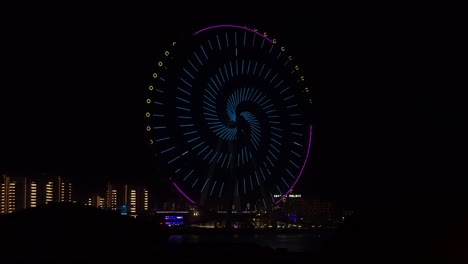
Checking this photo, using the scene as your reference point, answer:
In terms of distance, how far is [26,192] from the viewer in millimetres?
88562

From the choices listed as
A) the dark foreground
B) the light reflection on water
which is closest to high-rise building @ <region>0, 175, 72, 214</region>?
the light reflection on water

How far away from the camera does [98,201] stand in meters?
107

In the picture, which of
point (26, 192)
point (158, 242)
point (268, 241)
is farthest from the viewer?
point (26, 192)

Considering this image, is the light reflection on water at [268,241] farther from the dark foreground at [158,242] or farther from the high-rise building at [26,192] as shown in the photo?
the high-rise building at [26,192]

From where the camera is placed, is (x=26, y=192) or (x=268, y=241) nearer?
(x=268, y=241)

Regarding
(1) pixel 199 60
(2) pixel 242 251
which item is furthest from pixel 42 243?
(1) pixel 199 60

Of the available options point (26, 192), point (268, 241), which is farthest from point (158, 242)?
point (26, 192)

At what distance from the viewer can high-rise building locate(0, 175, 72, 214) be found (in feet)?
281

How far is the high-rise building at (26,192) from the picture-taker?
281 ft

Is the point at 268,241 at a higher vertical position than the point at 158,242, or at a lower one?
lower

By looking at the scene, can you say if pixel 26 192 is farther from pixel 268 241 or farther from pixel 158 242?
pixel 158 242

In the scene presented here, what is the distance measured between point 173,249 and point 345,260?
1022 cm

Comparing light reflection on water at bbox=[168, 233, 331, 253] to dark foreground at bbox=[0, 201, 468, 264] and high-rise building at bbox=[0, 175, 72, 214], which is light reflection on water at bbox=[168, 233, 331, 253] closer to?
dark foreground at bbox=[0, 201, 468, 264]

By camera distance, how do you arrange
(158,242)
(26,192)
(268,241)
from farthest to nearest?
(26,192) < (268,241) < (158,242)
